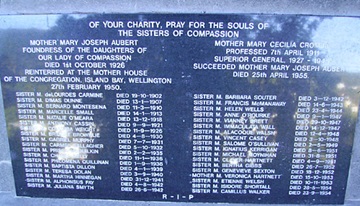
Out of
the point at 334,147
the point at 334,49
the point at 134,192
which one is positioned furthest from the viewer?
the point at 134,192

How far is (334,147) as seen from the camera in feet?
8.68

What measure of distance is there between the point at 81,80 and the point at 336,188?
8.71 feet

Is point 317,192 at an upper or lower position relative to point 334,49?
lower

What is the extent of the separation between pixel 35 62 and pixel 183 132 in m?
1.49

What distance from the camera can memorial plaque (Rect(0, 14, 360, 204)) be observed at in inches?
96.4

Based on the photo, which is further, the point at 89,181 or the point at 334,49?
A: the point at 89,181

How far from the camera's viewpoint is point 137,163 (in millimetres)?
2756

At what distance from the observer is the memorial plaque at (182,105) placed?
2.45m

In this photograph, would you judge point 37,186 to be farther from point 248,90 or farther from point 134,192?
point 248,90

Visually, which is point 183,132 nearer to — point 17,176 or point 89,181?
point 89,181

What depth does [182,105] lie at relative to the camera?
2600 mm

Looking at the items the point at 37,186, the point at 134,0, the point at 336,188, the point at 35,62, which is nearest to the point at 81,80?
the point at 35,62

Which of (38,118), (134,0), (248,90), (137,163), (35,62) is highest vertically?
(134,0)

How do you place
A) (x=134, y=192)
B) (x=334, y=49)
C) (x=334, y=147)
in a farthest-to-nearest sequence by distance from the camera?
(x=134, y=192), (x=334, y=147), (x=334, y=49)
